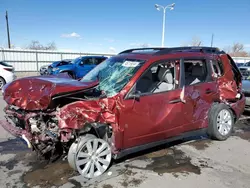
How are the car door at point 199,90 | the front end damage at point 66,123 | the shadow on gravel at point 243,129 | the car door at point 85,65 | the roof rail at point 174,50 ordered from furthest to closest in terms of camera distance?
1. the car door at point 85,65
2. the shadow on gravel at point 243,129
3. the car door at point 199,90
4. the roof rail at point 174,50
5. the front end damage at point 66,123

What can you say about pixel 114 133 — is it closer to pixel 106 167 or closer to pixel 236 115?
pixel 106 167

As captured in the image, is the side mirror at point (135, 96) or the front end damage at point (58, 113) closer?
the front end damage at point (58, 113)

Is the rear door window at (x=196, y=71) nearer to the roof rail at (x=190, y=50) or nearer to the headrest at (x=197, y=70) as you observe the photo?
the headrest at (x=197, y=70)

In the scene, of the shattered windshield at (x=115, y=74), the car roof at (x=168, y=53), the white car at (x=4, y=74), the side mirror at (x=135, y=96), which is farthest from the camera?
the white car at (x=4, y=74)

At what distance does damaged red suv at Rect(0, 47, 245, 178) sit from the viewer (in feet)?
10.5

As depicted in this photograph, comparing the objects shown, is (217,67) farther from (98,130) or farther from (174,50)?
(98,130)

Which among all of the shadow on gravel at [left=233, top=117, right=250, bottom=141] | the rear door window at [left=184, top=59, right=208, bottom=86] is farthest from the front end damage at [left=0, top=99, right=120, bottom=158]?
the shadow on gravel at [left=233, top=117, right=250, bottom=141]

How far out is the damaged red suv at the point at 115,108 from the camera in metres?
3.19

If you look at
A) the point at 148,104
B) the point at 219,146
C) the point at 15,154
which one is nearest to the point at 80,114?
the point at 148,104

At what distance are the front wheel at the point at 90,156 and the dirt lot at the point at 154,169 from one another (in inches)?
5.4

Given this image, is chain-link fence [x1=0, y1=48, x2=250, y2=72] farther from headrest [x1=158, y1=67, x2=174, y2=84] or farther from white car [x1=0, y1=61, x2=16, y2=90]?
headrest [x1=158, y1=67, x2=174, y2=84]

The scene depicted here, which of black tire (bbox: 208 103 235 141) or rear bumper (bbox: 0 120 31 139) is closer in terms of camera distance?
rear bumper (bbox: 0 120 31 139)

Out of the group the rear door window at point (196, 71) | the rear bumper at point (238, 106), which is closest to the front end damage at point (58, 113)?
the rear door window at point (196, 71)

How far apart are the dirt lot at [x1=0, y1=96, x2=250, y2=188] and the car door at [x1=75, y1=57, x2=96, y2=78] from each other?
11.4 metres
